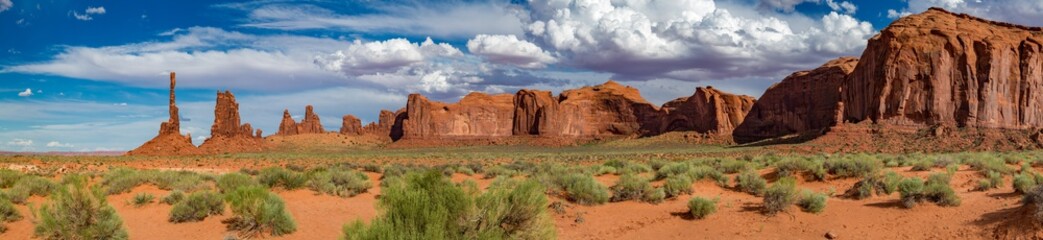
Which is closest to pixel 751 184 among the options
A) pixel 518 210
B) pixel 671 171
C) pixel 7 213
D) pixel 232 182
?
pixel 671 171

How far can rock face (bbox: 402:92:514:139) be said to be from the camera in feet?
395

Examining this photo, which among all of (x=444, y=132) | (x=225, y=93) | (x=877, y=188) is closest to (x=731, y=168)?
(x=877, y=188)

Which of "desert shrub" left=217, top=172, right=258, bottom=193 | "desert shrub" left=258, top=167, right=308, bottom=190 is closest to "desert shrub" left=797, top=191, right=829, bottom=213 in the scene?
"desert shrub" left=258, top=167, right=308, bottom=190

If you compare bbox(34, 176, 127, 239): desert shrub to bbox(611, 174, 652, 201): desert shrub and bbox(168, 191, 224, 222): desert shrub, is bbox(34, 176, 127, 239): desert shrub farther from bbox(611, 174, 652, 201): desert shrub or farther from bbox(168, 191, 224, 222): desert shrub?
bbox(611, 174, 652, 201): desert shrub

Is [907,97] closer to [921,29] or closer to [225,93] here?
[921,29]

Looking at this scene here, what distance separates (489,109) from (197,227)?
114 meters

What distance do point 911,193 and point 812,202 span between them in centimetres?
200

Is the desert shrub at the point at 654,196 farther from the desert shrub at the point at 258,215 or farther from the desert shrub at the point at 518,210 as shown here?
the desert shrub at the point at 258,215

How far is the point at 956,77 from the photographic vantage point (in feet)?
206

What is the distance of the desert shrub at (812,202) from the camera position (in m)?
14.2

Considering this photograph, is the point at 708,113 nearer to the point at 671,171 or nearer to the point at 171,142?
the point at 171,142

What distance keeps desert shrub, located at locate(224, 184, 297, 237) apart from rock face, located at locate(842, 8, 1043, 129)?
203ft

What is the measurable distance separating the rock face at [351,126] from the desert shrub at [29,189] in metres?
124

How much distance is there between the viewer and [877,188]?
Answer: 625 inches
